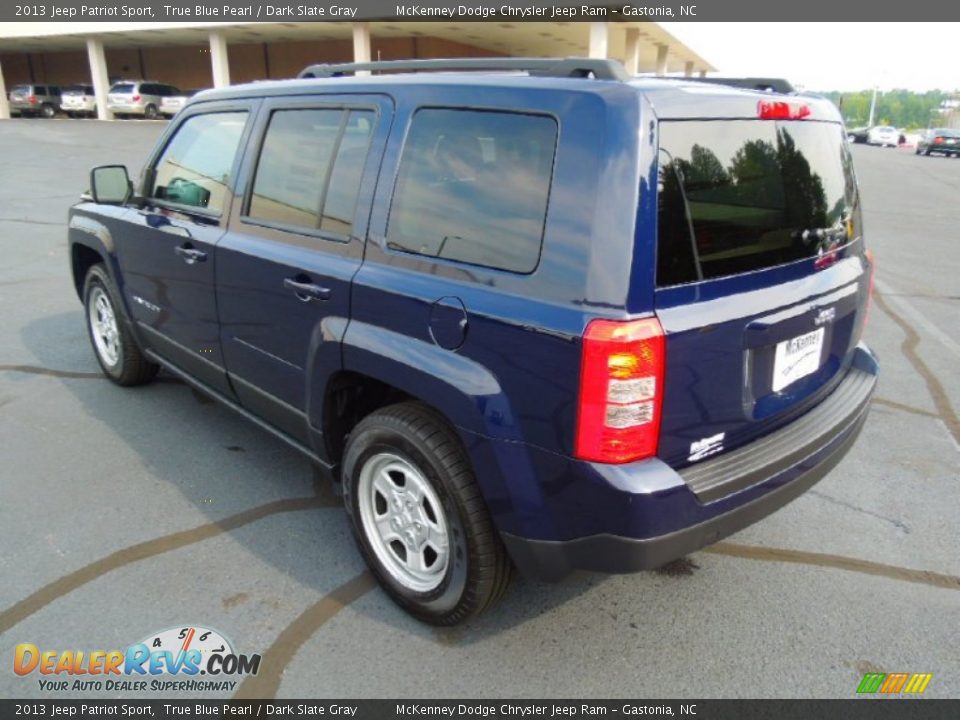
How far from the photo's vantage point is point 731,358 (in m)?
2.25

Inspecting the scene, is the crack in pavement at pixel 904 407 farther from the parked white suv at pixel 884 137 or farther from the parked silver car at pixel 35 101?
the parked white suv at pixel 884 137

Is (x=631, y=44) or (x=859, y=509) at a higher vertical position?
(x=631, y=44)

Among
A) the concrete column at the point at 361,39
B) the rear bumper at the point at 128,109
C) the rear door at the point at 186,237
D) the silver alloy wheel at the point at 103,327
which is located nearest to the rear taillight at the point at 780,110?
the rear door at the point at 186,237

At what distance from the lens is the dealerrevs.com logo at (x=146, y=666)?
2.40 meters

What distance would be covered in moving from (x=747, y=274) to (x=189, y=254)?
2.65 m

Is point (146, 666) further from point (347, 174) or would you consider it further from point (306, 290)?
point (347, 174)

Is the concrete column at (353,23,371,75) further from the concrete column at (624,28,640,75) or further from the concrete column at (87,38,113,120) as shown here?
the concrete column at (87,38,113,120)

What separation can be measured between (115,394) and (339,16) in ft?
86.3

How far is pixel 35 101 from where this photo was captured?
40125 mm

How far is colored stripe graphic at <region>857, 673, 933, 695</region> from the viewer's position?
93.7 inches

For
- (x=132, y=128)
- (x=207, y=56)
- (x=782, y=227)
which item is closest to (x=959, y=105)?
(x=207, y=56)

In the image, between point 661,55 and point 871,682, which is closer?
point 871,682

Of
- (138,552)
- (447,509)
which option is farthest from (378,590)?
(138,552)
